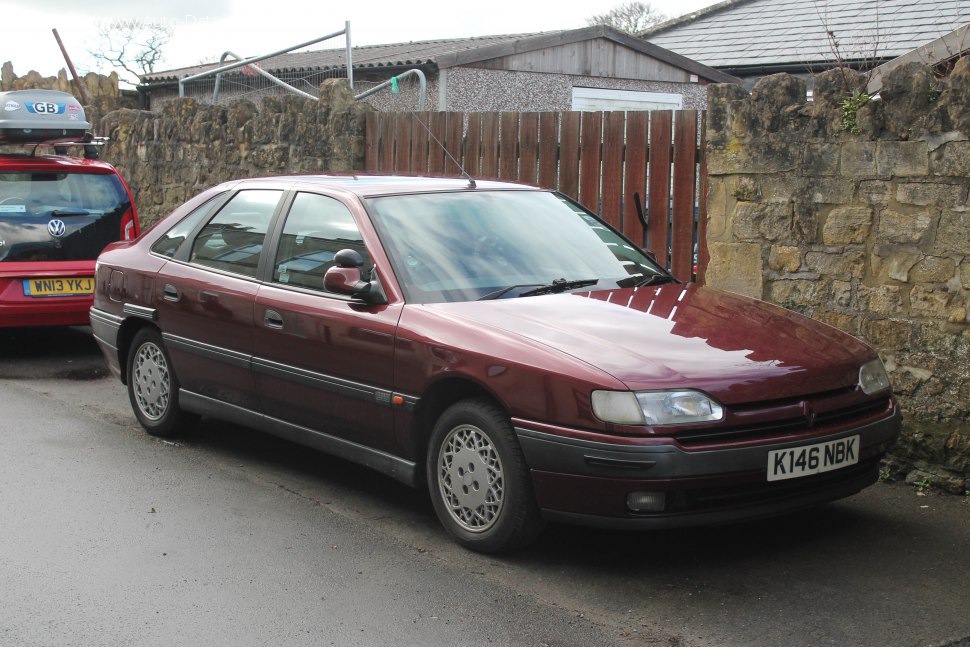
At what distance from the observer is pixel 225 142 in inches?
504

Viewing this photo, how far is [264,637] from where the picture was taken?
430cm

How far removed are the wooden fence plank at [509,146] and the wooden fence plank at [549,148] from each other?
0.29m

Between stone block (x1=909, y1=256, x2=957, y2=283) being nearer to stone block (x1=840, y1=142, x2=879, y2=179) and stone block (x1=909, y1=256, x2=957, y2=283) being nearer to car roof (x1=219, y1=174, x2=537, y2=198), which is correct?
stone block (x1=840, y1=142, x2=879, y2=179)

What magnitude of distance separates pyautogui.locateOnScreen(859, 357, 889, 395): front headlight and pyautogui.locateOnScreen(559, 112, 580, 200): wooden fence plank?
12.9 ft

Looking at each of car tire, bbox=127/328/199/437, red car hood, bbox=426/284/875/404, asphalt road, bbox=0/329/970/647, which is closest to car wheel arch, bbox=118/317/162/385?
car tire, bbox=127/328/199/437

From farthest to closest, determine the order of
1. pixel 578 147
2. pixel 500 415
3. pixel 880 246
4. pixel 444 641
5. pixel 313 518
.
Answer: pixel 578 147 < pixel 880 246 < pixel 313 518 < pixel 500 415 < pixel 444 641

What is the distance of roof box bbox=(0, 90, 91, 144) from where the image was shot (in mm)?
11008

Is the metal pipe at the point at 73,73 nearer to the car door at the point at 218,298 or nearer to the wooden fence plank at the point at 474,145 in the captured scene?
the wooden fence plank at the point at 474,145

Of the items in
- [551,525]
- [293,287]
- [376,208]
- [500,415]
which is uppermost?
[376,208]

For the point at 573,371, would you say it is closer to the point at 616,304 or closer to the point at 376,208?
the point at 616,304

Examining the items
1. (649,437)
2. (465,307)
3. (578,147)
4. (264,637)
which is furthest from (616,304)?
(578,147)

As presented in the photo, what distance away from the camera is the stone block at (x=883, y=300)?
6598 millimetres

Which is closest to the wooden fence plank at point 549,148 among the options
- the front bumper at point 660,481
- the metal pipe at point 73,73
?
the front bumper at point 660,481

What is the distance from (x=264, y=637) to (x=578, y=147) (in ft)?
18.0
